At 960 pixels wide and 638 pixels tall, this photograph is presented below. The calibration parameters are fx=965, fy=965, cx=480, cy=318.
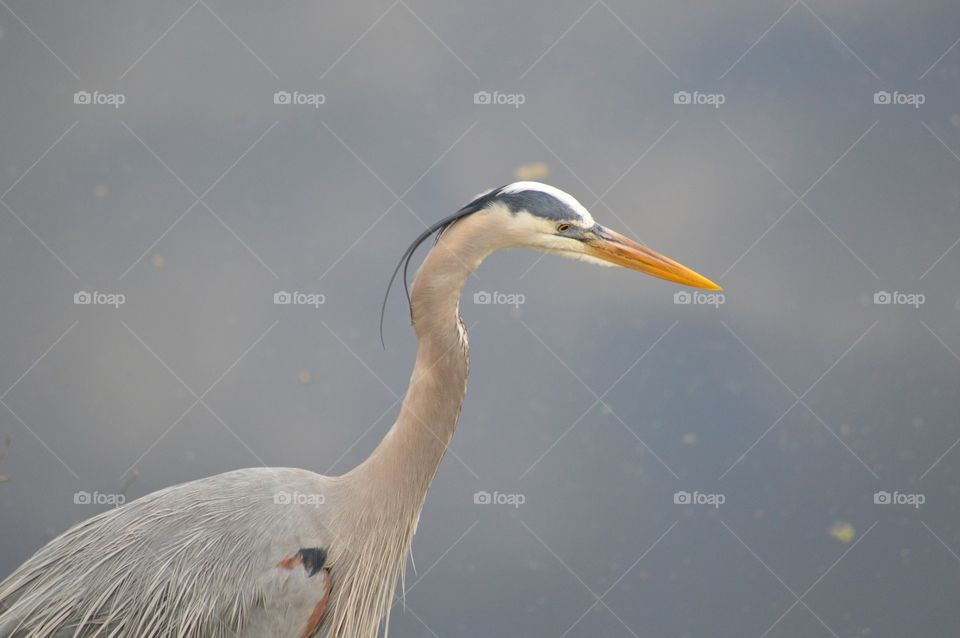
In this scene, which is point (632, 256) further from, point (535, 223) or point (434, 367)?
point (434, 367)

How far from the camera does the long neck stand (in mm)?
1899

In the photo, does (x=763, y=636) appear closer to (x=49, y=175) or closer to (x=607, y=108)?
(x=607, y=108)

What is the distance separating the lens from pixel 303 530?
196cm

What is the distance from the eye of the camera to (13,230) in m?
2.94

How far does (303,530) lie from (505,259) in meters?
1.25

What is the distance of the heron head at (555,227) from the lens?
1.89 meters

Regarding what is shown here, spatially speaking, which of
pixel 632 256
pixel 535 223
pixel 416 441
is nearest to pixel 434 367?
pixel 416 441

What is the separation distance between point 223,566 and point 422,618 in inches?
43.8

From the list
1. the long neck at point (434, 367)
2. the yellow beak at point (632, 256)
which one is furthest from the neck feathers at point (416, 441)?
the yellow beak at point (632, 256)

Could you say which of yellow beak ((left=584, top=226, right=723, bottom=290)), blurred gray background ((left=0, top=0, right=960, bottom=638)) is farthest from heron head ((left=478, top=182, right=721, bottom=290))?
blurred gray background ((left=0, top=0, right=960, bottom=638))

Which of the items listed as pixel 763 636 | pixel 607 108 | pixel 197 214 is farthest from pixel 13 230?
pixel 763 636

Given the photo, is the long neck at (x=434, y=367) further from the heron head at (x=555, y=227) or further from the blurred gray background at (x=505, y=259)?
the blurred gray background at (x=505, y=259)

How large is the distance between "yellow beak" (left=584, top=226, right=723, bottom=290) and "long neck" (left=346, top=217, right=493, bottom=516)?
0.22 meters

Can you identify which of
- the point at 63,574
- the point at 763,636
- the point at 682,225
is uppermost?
the point at 682,225
